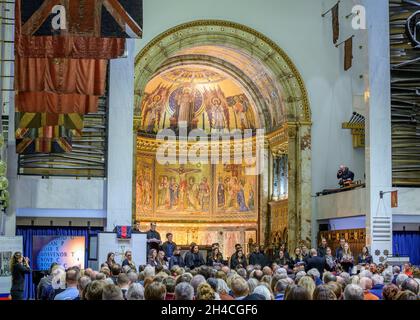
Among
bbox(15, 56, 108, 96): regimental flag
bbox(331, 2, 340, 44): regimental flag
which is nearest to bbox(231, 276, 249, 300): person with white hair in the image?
bbox(15, 56, 108, 96): regimental flag

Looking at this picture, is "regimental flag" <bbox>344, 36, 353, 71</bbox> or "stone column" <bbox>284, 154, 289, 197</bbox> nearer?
"regimental flag" <bbox>344, 36, 353, 71</bbox>

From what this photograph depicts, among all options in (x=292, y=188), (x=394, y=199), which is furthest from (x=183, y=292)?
(x=292, y=188)

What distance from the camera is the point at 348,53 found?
27000mm

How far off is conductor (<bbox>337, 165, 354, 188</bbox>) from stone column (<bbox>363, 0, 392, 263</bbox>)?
2119mm

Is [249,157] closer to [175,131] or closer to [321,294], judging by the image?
[175,131]

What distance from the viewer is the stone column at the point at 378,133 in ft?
77.4

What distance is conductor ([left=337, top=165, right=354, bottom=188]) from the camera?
26.1m

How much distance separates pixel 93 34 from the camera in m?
15.1

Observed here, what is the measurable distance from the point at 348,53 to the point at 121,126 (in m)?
8.07

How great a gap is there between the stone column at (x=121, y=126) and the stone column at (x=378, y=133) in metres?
6.99

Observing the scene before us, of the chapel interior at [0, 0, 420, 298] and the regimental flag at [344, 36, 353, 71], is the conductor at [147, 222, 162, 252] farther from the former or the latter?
the regimental flag at [344, 36, 353, 71]

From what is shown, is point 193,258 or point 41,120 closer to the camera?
point 41,120

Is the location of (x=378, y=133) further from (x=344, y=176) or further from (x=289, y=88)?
(x=289, y=88)
